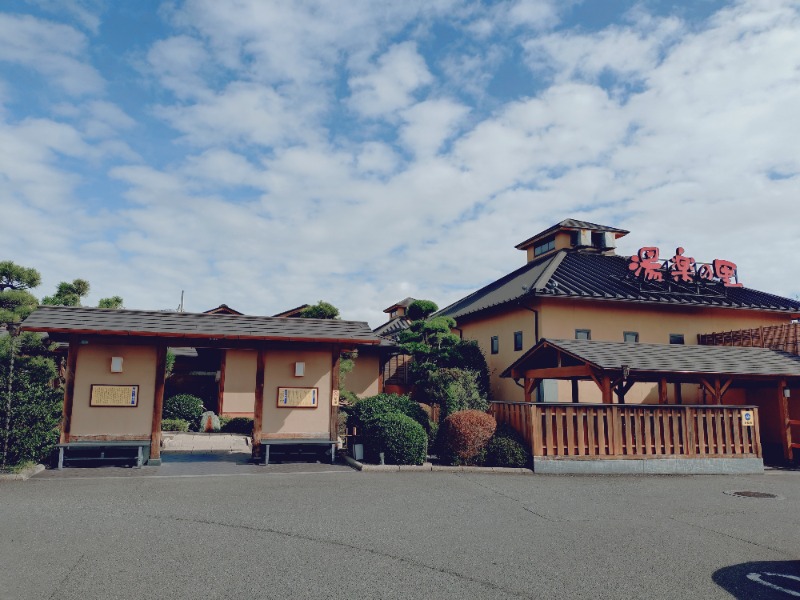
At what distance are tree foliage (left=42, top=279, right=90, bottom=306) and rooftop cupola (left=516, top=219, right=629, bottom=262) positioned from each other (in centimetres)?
2083

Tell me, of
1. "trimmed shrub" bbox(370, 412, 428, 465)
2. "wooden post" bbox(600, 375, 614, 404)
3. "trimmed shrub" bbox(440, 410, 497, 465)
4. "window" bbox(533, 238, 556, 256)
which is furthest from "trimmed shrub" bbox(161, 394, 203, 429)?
"window" bbox(533, 238, 556, 256)

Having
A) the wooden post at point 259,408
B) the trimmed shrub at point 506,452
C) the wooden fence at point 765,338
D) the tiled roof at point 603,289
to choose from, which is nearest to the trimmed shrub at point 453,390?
the tiled roof at point 603,289

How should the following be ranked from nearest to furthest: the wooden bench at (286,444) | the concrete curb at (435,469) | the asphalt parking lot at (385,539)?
the asphalt parking lot at (385,539)
the concrete curb at (435,469)
the wooden bench at (286,444)

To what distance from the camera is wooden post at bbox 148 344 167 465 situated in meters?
13.4

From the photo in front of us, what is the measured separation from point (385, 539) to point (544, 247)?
79.7ft

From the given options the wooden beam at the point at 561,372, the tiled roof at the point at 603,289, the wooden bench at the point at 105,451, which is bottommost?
the wooden bench at the point at 105,451

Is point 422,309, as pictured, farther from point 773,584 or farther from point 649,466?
point 773,584

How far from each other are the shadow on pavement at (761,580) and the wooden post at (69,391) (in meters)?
13.1

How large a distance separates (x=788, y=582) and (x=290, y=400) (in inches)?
437

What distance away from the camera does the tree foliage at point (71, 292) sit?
1828 cm

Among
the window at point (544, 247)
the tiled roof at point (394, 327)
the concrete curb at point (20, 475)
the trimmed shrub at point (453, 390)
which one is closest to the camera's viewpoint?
Answer: the concrete curb at point (20, 475)

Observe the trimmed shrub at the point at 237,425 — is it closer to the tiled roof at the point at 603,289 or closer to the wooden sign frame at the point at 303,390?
the wooden sign frame at the point at 303,390

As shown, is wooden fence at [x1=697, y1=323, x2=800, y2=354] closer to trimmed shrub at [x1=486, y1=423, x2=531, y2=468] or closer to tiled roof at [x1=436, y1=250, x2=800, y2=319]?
tiled roof at [x1=436, y1=250, x2=800, y2=319]

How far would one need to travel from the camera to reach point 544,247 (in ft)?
96.4
